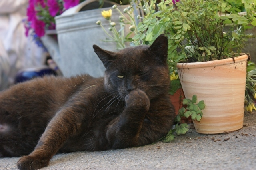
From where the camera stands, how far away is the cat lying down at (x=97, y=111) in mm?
1682

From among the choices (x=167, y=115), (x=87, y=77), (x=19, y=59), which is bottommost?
(x=19, y=59)

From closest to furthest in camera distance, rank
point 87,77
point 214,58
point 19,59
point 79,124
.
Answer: point 79,124
point 214,58
point 87,77
point 19,59

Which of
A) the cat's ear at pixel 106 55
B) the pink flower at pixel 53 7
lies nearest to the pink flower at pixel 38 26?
the pink flower at pixel 53 7

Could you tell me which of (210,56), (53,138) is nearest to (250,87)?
(210,56)

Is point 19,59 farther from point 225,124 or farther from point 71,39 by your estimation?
point 225,124

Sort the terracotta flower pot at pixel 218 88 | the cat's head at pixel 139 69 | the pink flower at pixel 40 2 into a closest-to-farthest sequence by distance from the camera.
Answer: the cat's head at pixel 139 69, the terracotta flower pot at pixel 218 88, the pink flower at pixel 40 2

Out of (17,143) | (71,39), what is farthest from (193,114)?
(71,39)

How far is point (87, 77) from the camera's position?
2221 mm

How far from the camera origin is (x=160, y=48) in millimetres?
1781

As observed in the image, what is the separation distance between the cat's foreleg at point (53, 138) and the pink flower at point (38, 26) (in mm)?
2100

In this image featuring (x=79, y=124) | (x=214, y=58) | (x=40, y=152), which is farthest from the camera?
(x=214, y=58)

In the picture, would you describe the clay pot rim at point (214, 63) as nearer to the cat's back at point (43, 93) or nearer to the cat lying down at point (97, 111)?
the cat lying down at point (97, 111)

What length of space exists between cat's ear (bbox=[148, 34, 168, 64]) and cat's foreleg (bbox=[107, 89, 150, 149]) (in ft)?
0.82

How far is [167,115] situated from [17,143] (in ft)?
2.91
